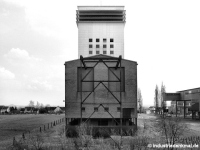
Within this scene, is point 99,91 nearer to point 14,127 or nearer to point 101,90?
point 101,90

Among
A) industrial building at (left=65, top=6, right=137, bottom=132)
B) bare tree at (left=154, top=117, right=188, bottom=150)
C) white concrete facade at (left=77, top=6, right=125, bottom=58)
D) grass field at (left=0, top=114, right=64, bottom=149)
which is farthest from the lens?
white concrete facade at (left=77, top=6, right=125, bottom=58)

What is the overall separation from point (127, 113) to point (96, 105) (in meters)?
4.97

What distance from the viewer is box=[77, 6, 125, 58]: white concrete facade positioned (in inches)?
3770

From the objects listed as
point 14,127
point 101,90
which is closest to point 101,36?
point 14,127

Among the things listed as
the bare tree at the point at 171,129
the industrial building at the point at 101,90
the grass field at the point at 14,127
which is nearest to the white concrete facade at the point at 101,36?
the grass field at the point at 14,127

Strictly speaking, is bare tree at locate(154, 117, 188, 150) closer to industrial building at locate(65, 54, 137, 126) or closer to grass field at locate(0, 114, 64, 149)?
industrial building at locate(65, 54, 137, 126)

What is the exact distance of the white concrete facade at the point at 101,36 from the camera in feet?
314

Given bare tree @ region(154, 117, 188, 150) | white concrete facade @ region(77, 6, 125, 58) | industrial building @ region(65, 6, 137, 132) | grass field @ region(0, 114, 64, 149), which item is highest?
white concrete facade @ region(77, 6, 125, 58)

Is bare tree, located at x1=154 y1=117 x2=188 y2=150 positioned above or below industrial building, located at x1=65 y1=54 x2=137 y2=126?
below

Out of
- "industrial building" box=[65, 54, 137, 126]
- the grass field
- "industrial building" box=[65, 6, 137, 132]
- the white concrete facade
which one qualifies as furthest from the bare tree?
the white concrete facade

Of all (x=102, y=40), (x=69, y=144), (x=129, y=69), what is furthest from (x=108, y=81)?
(x=102, y=40)

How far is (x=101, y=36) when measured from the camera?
96938 mm

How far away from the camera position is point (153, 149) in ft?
71.7

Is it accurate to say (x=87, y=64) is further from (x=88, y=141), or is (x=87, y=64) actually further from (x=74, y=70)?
(x=88, y=141)
